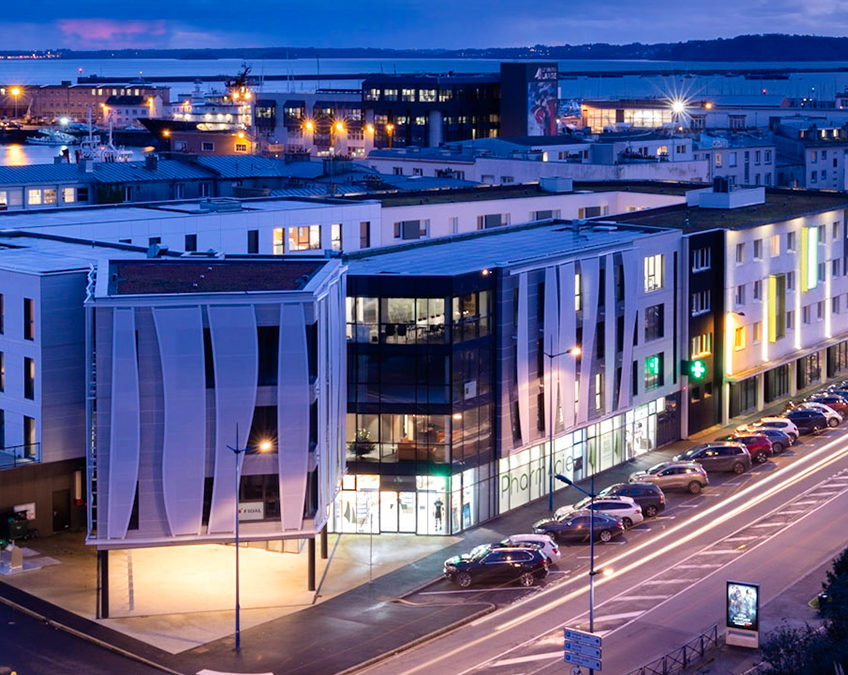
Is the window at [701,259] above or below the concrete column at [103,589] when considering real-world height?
above

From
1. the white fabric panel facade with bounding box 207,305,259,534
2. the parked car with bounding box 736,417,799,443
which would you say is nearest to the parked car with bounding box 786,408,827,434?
the parked car with bounding box 736,417,799,443

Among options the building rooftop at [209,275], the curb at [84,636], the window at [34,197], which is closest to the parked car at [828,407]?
the building rooftop at [209,275]

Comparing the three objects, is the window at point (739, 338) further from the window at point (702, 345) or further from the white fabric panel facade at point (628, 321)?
the white fabric panel facade at point (628, 321)

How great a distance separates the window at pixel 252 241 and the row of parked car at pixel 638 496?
78.5 ft

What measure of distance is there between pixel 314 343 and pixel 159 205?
115 ft

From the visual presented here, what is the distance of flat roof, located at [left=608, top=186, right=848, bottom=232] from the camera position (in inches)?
3314

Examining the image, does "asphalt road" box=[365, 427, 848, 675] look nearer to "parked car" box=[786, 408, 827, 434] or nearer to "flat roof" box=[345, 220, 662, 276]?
"parked car" box=[786, 408, 827, 434]

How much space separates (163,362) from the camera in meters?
51.4

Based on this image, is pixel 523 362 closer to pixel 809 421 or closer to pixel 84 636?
pixel 809 421

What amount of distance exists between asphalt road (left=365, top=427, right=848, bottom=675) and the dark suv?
26.6 inches

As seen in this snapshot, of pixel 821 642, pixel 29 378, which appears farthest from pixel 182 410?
pixel 821 642

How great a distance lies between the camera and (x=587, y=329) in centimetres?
6775

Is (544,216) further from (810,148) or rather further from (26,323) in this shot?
(810,148)

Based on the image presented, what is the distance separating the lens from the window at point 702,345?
78.9 m
